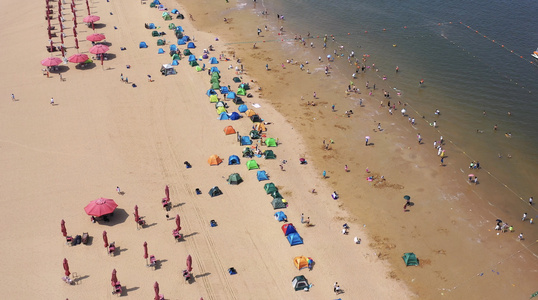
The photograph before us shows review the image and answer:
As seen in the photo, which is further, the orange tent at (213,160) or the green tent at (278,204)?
the orange tent at (213,160)

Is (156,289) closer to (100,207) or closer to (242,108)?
(100,207)

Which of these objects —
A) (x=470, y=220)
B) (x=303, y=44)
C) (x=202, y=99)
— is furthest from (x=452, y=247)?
(x=303, y=44)

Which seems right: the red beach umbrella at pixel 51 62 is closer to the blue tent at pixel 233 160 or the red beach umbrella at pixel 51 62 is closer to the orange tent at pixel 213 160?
the orange tent at pixel 213 160

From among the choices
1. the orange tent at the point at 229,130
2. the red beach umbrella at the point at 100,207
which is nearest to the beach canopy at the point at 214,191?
the red beach umbrella at the point at 100,207

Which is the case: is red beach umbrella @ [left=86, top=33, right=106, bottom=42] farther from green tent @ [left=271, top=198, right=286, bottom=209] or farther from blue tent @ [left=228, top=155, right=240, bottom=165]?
green tent @ [left=271, top=198, right=286, bottom=209]

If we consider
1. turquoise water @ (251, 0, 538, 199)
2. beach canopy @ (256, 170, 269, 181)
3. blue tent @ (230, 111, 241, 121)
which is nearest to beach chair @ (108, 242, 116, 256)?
beach canopy @ (256, 170, 269, 181)

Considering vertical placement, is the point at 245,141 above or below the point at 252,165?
above

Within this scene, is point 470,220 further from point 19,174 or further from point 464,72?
point 19,174

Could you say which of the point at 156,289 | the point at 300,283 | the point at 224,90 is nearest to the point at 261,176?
the point at 300,283
